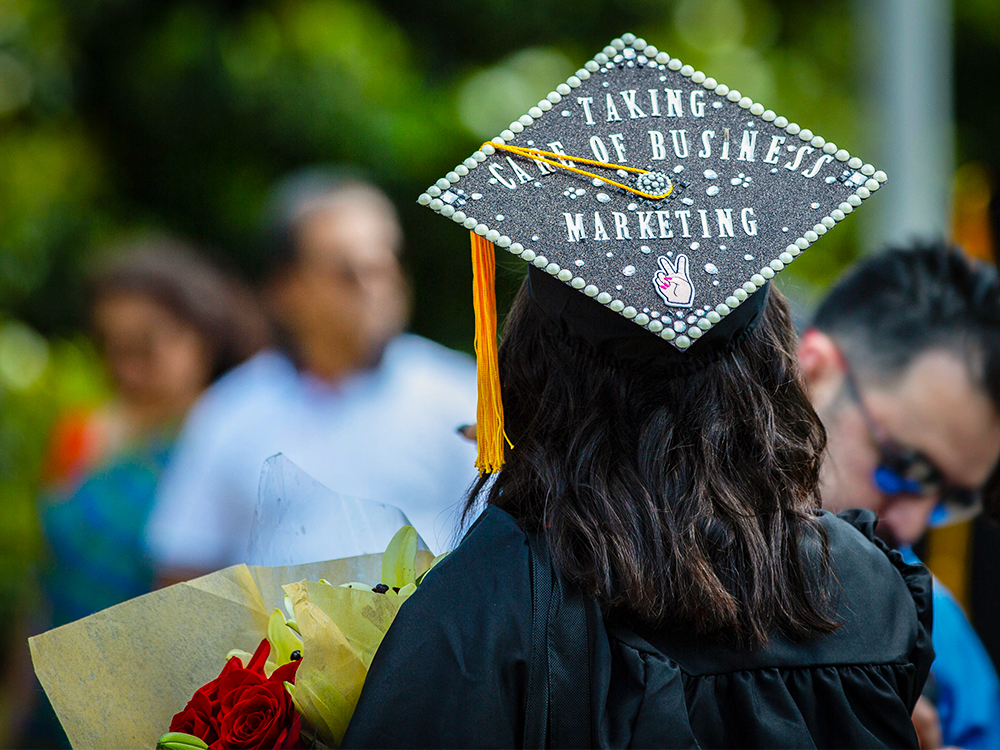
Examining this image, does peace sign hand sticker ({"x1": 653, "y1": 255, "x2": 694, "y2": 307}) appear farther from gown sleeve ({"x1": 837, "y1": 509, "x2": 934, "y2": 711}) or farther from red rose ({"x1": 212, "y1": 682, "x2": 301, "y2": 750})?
red rose ({"x1": 212, "y1": 682, "x2": 301, "y2": 750})

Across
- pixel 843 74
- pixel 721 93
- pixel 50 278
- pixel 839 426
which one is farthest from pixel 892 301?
pixel 843 74

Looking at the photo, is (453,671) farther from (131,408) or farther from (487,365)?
(131,408)

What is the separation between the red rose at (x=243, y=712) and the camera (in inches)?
52.8

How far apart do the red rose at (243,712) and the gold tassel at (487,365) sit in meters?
0.42

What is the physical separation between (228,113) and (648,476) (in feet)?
21.6

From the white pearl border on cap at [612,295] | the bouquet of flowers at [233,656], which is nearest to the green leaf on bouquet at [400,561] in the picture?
the bouquet of flowers at [233,656]

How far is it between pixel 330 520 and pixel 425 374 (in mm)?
1879

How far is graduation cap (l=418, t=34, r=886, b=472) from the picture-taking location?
139 centimetres

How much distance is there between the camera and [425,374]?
3557 mm

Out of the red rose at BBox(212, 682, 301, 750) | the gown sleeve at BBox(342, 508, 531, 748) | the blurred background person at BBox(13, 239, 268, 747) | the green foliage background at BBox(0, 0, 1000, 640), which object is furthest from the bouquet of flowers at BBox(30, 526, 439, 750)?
the green foliage background at BBox(0, 0, 1000, 640)

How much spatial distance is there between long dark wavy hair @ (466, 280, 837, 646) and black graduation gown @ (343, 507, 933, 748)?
0.05 meters

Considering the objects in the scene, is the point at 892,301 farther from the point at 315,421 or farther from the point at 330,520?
the point at 315,421

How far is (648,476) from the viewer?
140 centimetres

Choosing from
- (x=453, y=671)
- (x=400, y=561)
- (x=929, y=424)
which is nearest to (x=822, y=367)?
(x=929, y=424)
